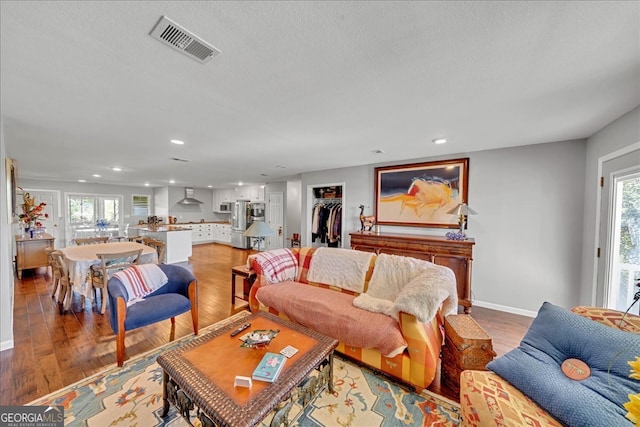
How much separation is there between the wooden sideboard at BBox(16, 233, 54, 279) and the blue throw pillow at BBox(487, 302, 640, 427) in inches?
275

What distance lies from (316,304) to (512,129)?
8.86 ft

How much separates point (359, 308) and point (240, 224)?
6.55 metres

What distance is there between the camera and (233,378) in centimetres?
125

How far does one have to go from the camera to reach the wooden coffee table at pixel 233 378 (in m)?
1.08

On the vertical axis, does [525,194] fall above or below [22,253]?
above

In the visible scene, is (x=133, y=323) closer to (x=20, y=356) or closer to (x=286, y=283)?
(x=20, y=356)

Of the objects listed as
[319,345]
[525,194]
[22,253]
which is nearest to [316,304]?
[319,345]

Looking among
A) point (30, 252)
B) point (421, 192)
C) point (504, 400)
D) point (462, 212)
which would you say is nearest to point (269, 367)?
point (504, 400)

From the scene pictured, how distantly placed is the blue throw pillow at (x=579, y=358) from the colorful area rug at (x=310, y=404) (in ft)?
1.97

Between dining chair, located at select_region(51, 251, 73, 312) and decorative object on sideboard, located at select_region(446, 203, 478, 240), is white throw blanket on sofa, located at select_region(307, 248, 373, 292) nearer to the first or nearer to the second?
decorative object on sideboard, located at select_region(446, 203, 478, 240)

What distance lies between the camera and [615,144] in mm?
2117

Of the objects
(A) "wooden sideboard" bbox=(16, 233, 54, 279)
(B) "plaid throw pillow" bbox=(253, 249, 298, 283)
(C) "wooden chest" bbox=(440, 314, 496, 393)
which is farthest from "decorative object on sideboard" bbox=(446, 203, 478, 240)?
(A) "wooden sideboard" bbox=(16, 233, 54, 279)

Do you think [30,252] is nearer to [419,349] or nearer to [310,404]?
[310,404]

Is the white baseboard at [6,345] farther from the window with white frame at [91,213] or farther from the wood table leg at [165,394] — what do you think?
the window with white frame at [91,213]
